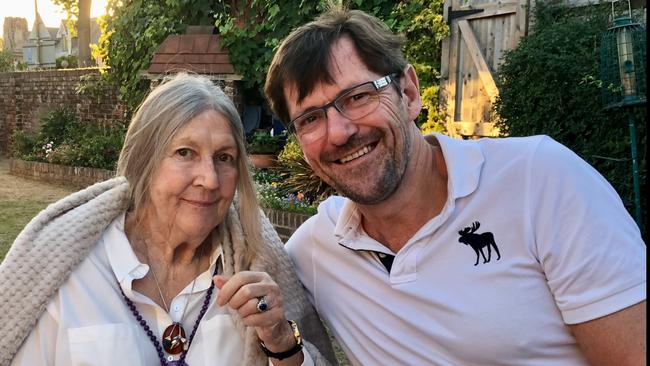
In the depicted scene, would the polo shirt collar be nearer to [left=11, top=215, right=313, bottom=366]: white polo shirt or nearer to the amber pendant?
[left=11, top=215, right=313, bottom=366]: white polo shirt

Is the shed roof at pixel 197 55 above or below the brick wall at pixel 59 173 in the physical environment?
above

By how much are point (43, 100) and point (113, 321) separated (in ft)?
48.5

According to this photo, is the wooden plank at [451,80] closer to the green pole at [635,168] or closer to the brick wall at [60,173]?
the green pole at [635,168]

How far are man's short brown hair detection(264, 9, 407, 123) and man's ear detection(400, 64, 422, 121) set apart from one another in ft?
0.14

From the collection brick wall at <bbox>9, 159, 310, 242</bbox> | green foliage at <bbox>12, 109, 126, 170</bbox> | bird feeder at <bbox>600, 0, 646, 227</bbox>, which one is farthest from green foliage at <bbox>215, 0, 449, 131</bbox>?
green foliage at <bbox>12, 109, 126, 170</bbox>

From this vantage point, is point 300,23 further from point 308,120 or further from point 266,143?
→ point 308,120

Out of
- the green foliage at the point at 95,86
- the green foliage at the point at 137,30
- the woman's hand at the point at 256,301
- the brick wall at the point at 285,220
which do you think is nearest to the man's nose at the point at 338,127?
the woman's hand at the point at 256,301

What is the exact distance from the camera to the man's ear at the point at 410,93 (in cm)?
197

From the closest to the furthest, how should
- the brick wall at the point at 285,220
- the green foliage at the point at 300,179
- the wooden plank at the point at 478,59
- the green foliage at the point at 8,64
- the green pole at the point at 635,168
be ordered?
the green pole at the point at 635,168, the brick wall at the point at 285,220, the wooden plank at the point at 478,59, the green foliage at the point at 300,179, the green foliage at the point at 8,64

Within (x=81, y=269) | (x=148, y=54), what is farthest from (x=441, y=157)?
(x=148, y=54)

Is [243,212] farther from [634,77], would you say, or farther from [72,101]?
[72,101]

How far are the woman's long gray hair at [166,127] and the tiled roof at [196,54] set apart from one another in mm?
7604

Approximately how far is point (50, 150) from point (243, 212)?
11.9m

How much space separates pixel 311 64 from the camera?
1854mm
